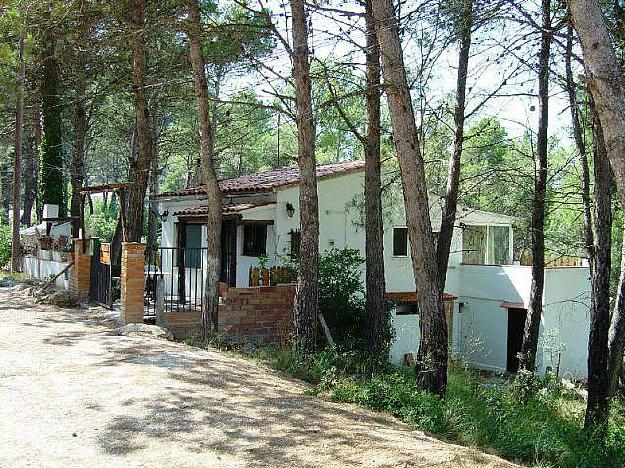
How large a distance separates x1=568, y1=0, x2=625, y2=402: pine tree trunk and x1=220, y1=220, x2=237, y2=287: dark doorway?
34.3 ft

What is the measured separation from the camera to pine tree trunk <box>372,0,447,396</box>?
8.20 meters

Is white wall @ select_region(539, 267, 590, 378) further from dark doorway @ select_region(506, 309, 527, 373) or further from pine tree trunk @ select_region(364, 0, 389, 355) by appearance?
pine tree trunk @ select_region(364, 0, 389, 355)

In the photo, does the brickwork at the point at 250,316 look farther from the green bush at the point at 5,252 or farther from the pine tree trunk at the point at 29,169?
the pine tree trunk at the point at 29,169

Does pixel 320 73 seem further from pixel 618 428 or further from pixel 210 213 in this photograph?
pixel 618 428

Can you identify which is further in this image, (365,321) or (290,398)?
→ (365,321)

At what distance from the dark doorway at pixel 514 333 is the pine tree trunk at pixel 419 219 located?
36.2 ft

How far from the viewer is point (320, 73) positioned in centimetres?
1009

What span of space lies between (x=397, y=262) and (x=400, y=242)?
1.87ft

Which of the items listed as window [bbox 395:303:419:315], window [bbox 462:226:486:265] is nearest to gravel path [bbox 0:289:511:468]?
window [bbox 395:303:419:315]

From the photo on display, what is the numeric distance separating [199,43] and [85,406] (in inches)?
264

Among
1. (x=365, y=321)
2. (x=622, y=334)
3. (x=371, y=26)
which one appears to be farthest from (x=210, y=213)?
(x=622, y=334)

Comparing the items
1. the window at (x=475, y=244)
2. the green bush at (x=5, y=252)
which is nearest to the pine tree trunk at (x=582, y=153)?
the window at (x=475, y=244)

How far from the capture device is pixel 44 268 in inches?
737

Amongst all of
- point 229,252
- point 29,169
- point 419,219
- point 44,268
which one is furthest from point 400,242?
point 29,169
